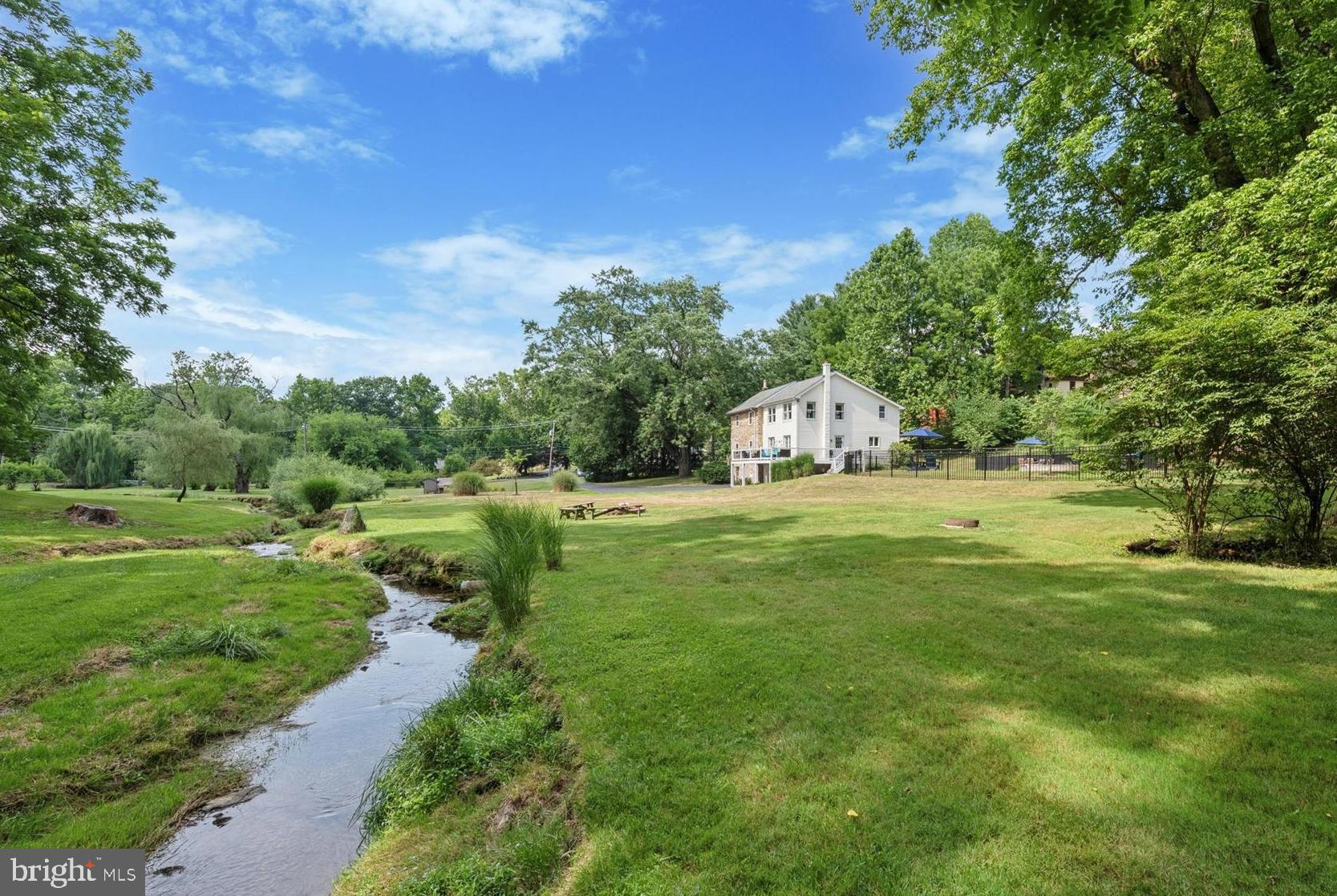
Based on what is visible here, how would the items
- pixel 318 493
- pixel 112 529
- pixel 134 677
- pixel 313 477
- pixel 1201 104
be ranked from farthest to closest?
pixel 313 477 < pixel 318 493 < pixel 112 529 < pixel 1201 104 < pixel 134 677

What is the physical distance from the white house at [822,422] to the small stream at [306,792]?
31.7 m

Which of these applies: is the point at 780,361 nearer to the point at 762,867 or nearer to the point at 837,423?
the point at 837,423

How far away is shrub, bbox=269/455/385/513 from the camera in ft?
97.4

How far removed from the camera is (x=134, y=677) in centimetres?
676

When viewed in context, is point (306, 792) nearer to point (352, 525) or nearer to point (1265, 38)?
point (352, 525)

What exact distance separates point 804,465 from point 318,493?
25105 millimetres

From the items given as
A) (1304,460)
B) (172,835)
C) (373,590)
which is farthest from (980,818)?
(373,590)

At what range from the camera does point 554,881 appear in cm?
329

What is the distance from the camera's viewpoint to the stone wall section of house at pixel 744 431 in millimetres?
43562

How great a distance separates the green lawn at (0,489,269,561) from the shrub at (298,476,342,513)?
77.1 inches

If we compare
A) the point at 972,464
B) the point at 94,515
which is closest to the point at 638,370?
the point at 972,464

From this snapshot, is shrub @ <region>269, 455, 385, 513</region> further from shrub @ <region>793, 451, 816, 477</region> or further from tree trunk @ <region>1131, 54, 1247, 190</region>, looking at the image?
tree trunk @ <region>1131, 54, 1247, 190</region>

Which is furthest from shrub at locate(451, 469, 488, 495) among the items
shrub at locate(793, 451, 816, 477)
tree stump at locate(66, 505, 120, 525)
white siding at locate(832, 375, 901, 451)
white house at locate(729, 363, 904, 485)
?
white siding at locate(832, 375, 901, 451)

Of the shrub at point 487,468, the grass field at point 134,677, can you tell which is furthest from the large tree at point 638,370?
the grass field at point 134,677
